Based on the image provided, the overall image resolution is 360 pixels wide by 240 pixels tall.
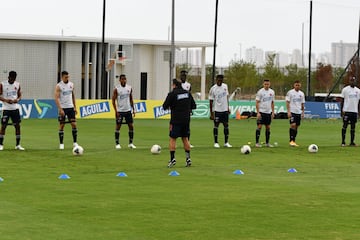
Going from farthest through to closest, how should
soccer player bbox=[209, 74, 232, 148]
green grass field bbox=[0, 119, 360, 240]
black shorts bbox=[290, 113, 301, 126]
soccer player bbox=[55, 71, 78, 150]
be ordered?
black shorts bbox=[290, 113, 301, 126]
soccer player bbox=[209, 74, 232, 148]
soccer player bbox=[55, 71, 78, 150]
green grass field bbox=[0, 119, 360, 240]

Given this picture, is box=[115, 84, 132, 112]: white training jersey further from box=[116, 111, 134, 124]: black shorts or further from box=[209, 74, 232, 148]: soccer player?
box=[209, 74, 232, 148]: soccer player

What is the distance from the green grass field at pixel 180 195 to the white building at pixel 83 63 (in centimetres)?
4145

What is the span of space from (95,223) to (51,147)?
1507 centimetres

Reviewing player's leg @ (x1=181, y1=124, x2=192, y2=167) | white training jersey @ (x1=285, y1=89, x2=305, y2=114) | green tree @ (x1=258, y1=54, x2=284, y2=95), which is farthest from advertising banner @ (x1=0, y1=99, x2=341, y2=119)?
green tree @ (x1=258, y1=54, x2=284, y2=95)

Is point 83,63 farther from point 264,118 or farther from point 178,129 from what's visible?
point 178,129

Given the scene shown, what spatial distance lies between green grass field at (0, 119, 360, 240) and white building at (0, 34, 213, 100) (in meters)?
41.4

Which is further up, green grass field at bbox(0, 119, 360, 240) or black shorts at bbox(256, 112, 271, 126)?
black shorts at bbox(256, 112, 271, 126)

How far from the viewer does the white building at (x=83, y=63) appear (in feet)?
223

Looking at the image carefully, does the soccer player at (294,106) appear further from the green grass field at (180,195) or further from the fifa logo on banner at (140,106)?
the fifa logo on banner at (140,106)

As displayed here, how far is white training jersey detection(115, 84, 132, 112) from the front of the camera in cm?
2686

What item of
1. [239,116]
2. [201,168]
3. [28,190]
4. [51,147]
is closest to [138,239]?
[28,190]

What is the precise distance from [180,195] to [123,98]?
11.6m

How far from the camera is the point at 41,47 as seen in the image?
227ft

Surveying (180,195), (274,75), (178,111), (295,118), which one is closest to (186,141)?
(178,111)
